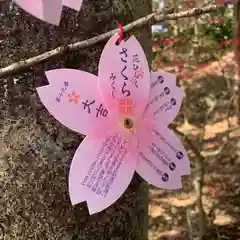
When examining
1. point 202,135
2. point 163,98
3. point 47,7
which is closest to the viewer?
point 47,7

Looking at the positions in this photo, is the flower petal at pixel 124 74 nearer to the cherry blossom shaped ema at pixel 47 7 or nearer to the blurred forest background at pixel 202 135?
the cherry blossom shaped ema at pixel 47 7

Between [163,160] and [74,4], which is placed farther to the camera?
[163,160]

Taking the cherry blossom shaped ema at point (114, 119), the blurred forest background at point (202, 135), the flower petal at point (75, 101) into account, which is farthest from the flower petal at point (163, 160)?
the blurred forest background at point (202, 135)

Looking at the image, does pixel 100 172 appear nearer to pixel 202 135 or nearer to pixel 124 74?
pixel 124 74

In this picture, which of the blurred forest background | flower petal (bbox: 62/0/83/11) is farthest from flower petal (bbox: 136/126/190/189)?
the blurred forest background

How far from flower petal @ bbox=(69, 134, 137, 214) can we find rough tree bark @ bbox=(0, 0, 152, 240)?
0.09 ft

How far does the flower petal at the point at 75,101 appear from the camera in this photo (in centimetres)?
76

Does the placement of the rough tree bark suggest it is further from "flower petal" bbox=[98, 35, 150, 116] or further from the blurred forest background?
the blurred forest background

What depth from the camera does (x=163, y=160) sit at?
35.5 inches

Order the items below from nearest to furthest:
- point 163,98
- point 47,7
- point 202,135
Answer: point 47,7 → point 163,98 → point 202,135

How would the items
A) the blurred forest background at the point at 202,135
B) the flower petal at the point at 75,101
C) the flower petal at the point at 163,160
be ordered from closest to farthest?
1. the flower petal at the point at 75,101
2. the flower petal at the point at 163,160
3. the blurred forest background at the point at 202,135

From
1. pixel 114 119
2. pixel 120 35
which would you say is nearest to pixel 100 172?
pixel 114 119

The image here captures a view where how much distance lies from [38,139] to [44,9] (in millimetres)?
195

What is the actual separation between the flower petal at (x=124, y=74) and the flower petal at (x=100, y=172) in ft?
0.21
